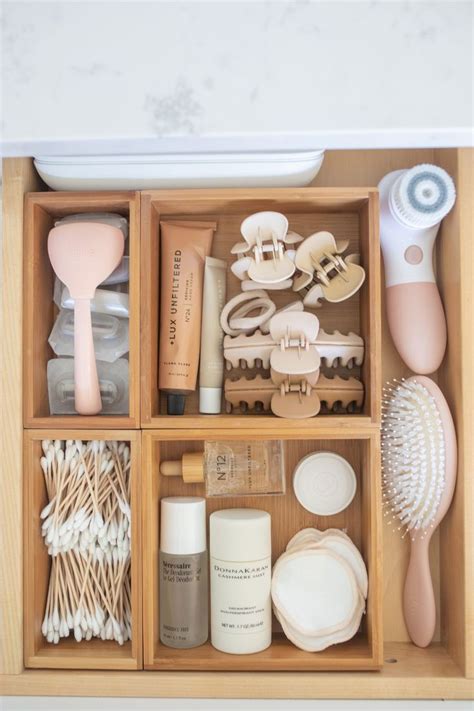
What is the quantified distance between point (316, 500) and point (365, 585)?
4.9 inches

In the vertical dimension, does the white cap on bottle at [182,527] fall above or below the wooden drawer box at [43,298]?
below

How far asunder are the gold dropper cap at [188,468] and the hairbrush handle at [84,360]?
0.14m

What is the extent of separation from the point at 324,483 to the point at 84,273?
42 cm

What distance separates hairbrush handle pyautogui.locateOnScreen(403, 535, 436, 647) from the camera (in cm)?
89

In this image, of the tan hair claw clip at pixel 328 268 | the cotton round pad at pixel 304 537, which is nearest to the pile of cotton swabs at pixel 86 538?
the cotton round pad at pixel 304 537

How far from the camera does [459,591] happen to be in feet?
2.79

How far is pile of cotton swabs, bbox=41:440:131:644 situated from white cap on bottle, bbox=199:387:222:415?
0.12 metres

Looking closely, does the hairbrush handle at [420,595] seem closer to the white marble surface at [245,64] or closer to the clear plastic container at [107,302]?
the clear plastic container at [107,302]

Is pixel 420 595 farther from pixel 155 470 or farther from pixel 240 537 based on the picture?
pixel 155 470

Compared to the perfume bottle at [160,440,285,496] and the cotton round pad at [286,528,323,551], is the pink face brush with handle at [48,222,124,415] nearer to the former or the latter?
the perfume bottle at [160,440,285,496]

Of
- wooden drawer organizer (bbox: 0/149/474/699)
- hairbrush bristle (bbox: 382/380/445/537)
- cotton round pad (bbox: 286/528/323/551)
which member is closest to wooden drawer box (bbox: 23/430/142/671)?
wooden drawer organizer (bbox: 0/149/474/699)

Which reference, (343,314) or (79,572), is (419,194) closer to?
(343,314)

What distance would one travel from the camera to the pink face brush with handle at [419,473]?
846 millimetres

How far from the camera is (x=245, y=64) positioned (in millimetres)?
249
